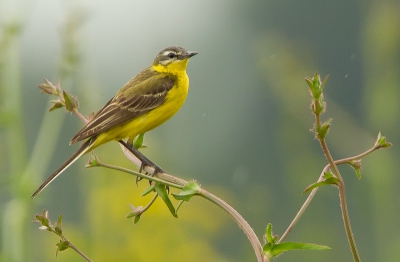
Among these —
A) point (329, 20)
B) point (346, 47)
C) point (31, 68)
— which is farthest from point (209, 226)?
point (329, 20)

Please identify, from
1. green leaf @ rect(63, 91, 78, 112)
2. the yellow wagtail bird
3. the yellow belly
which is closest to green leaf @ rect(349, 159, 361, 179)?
green leaf @ rect(63, 91, 78, 112)

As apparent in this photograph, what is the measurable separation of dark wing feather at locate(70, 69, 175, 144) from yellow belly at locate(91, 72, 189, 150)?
0.03 m

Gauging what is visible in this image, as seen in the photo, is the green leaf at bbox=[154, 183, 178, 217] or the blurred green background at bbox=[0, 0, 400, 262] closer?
the green leaf at bbox=[154, 183, 178, 217]

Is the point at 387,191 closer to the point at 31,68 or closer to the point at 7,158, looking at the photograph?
the point at 7,158

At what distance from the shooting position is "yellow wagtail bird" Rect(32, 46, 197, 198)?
4.62m

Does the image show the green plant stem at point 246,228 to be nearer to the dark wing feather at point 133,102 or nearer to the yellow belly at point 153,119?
the dark wing feather at point 133,102

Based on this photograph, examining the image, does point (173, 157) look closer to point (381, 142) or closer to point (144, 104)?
point (144, 104)

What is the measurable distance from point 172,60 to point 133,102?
81 centimetres

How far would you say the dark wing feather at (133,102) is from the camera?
15.5ft

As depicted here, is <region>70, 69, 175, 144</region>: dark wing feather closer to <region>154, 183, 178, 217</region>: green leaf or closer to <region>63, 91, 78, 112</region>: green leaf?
<region>63, 91, 78, 112</region>: green leaf

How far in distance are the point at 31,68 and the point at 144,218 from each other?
357 cm

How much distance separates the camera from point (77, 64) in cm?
472

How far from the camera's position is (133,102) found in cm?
518

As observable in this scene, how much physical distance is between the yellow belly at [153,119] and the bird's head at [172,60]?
20 cm
